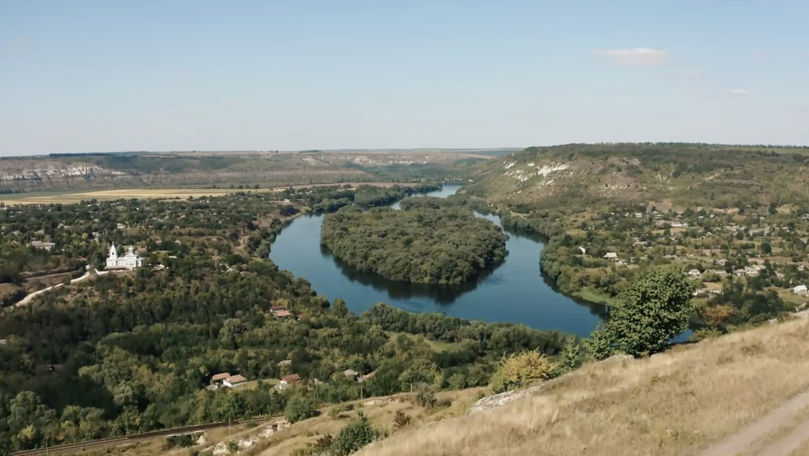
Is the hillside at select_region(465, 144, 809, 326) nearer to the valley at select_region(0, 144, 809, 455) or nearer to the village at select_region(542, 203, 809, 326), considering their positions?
the village at select_region(542, 203, 809, 326)

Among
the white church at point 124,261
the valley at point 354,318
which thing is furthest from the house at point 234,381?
the white church at point 124,261

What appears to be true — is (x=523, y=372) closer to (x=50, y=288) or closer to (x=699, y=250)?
(x=50, y=288)

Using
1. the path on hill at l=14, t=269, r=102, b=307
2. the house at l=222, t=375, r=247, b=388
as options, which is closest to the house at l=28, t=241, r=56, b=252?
the path on hill at l=14, t=269, r=102, b=307

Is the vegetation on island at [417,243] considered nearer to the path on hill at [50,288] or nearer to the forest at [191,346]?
the forest at [191,346]

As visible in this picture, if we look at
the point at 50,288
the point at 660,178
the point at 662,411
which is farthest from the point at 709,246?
the point at 50,288

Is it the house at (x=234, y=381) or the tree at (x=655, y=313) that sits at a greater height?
the tree at (x=655, y=313)

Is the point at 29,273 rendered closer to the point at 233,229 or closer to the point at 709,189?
the point at 233,229
